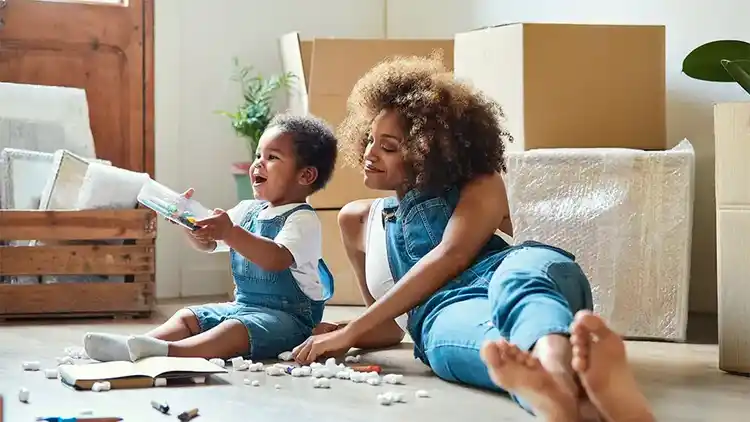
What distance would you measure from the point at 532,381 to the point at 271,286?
2.65 ft

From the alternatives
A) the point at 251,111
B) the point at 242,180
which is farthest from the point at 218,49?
the point at 242,180

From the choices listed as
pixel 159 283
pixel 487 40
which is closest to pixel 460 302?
pixel 487 40

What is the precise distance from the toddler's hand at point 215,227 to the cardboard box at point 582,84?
0.78 m

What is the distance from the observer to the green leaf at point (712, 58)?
6.14ft

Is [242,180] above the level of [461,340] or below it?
above

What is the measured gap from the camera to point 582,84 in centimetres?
222

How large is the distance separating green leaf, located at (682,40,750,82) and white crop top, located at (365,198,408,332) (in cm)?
63

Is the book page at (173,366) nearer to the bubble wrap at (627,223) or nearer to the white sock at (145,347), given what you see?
the white sock at (145,347)

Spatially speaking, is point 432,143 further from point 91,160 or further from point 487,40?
point 91,160

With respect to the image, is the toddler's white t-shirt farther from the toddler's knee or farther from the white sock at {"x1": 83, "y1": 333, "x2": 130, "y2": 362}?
the white sock at {"x1": 83, "y1": 333, "x2": 130, "y2": 362}

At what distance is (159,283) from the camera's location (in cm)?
292

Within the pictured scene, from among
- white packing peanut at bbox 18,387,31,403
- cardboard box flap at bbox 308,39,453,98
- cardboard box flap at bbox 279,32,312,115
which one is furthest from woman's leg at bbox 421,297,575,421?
cardboard box flap at bbox 279,32,312,115

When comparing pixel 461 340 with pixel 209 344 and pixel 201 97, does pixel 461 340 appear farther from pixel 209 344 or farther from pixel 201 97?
pixel 201 97

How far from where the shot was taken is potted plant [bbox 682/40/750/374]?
5.48 feet
